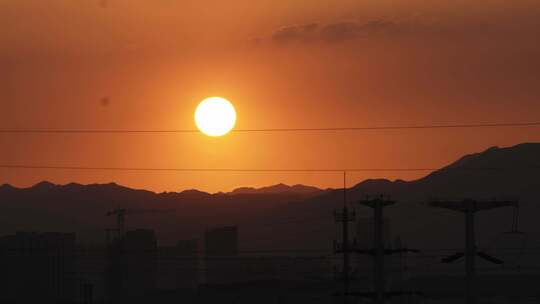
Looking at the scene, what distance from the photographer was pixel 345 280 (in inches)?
4813

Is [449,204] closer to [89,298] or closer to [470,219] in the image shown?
[470,219]

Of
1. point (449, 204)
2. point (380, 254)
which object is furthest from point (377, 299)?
point (449, 204)

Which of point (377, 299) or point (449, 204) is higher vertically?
point (449, 204)

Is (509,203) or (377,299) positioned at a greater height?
(509,203)

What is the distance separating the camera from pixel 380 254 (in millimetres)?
112688

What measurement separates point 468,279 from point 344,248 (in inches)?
493

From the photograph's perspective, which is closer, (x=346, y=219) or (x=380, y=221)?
(x=380, y=221)

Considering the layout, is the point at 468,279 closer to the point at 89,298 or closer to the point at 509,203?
the point at 509,203

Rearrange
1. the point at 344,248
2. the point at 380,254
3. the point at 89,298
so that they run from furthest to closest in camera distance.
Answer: the point at 89,298 → the point at 344,248 → the point at 380,254

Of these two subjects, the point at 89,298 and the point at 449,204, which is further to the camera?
the point at 89,298

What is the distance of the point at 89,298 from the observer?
647 ft

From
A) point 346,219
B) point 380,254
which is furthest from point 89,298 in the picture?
point 380,254

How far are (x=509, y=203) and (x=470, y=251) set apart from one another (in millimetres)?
6403

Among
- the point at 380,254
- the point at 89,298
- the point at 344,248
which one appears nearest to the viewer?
the point at 380,254
